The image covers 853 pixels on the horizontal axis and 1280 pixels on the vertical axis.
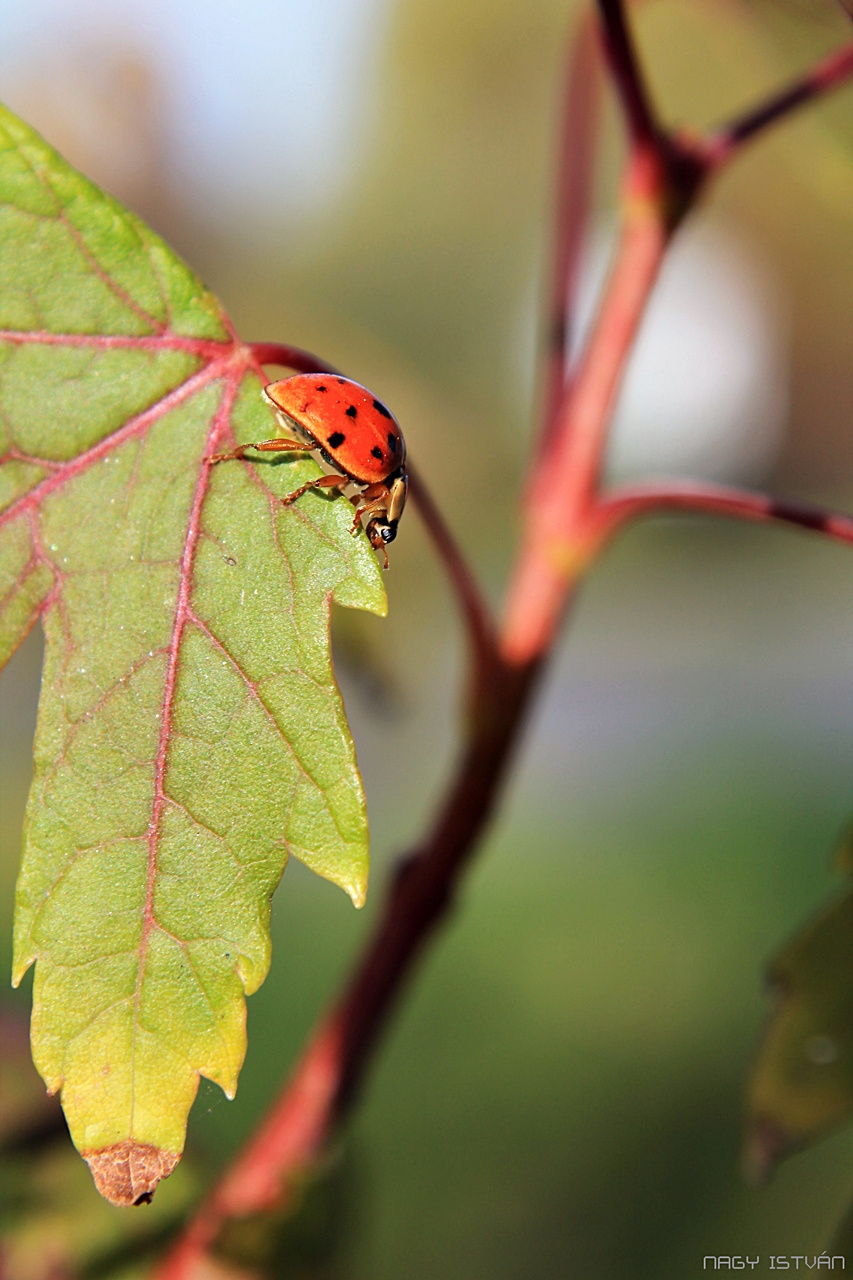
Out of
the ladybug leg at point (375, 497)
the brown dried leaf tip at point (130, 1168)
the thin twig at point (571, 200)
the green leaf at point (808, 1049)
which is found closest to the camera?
the brown dried leaf tip at point (130, 1168)

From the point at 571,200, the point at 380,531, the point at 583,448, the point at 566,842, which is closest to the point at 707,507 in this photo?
the point at 583,448

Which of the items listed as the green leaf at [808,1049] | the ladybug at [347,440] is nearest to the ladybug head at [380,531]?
the ladybug at [347,440]

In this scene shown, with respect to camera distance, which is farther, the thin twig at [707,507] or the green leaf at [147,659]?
the thin twig at [707,507]

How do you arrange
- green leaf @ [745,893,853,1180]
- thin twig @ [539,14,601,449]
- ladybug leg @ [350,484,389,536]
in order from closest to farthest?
ladybug leg @ [350,484,389,536] → green leaf @ [745,893,853,1180] → thin twig @ [539,14,601,449]

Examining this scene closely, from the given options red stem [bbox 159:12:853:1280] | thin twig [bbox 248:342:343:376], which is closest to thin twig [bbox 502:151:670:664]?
red stem [bbox 159:12:853:1280]

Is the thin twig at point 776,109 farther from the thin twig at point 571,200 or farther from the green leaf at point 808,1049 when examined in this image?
the green leaf at point 808,1049

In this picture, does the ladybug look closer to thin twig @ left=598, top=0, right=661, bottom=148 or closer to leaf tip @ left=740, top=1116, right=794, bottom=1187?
thin twig @ left=598, top=0, right=661, bottom=148

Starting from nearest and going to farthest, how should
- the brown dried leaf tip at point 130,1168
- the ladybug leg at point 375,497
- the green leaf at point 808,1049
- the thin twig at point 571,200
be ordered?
the brown dried leaf tip at point 130,1168
the ladybug leg at point 375,497
the green leaf at point 808,1049
the thin twig at point 571,200
